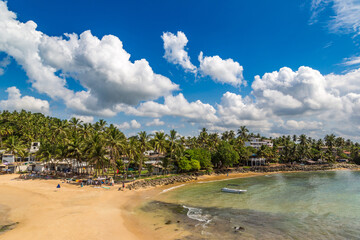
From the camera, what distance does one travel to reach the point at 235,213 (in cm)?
3012

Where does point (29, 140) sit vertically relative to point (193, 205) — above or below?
above

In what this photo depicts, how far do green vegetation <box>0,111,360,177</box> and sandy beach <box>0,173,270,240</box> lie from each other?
8.96 m

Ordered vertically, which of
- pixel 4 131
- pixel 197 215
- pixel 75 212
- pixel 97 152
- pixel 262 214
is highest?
pixel 4 131

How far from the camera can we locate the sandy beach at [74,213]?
21.1 metres

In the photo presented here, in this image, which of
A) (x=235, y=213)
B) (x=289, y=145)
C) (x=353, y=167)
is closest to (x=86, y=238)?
(x=235, y=213)

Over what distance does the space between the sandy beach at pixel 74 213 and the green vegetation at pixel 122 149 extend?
8962 millimetres

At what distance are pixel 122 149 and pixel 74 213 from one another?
23.2 m

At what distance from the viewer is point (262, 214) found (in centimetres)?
2980

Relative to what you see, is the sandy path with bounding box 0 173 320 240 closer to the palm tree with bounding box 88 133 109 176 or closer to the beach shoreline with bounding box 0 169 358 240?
the beach shoreline with bounding box 0 169 358 240

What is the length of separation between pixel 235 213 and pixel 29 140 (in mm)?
92063

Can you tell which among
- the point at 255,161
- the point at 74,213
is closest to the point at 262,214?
the point at 74,213

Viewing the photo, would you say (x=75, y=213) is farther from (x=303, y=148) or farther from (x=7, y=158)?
(x=303, y=148)

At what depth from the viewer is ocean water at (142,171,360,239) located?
23.1 metres

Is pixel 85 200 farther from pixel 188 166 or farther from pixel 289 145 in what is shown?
pixel 289 145
